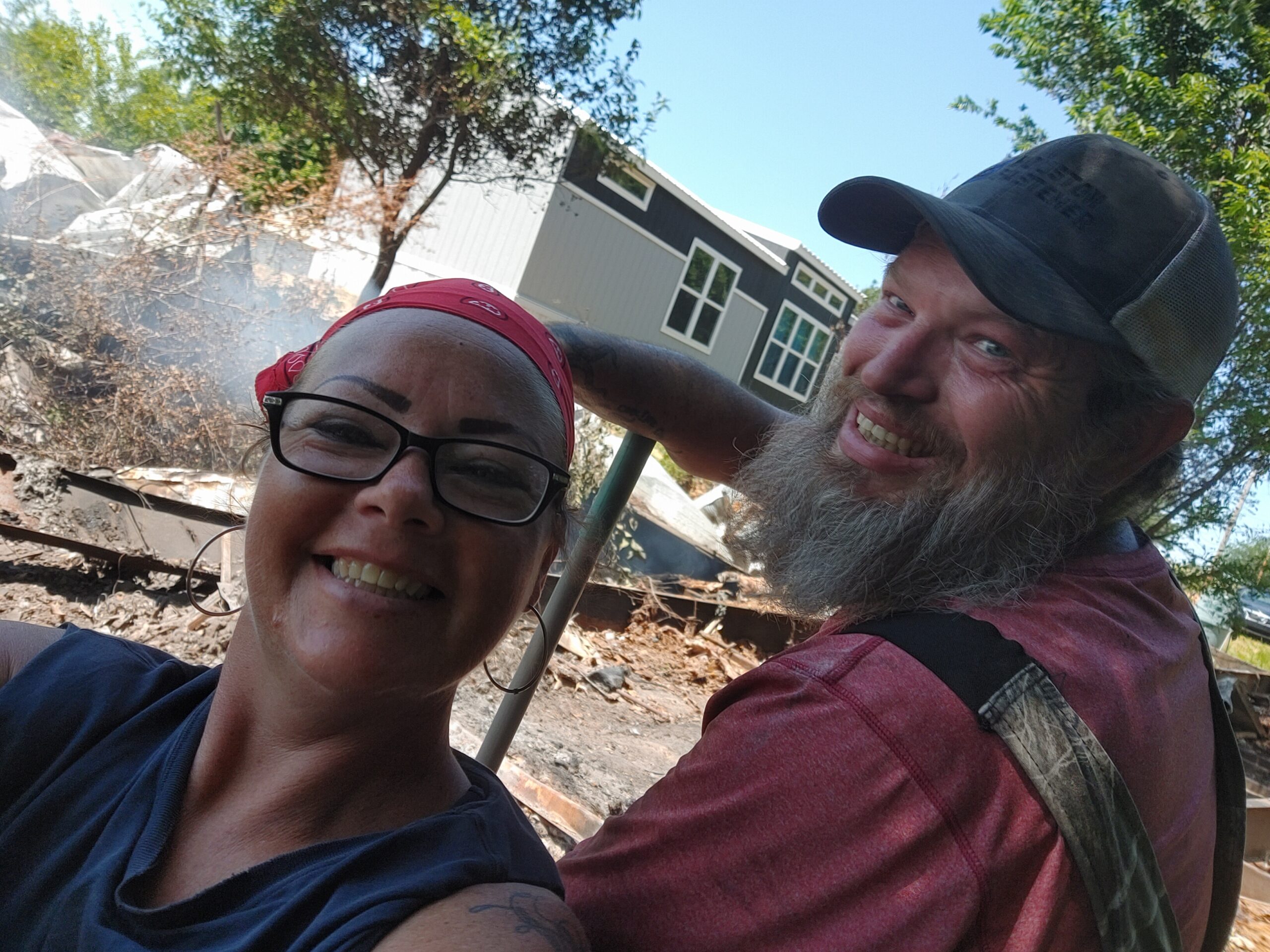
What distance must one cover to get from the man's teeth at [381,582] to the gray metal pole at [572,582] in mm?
660

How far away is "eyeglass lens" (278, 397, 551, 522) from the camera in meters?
1.50

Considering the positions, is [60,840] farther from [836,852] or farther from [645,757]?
[645,757]

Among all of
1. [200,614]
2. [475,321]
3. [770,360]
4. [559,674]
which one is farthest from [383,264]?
[770,360]

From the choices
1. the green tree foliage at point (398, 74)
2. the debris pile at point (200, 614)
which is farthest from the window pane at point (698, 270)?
the debris pile at point (200, 614)

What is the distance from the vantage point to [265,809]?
60.2 inches

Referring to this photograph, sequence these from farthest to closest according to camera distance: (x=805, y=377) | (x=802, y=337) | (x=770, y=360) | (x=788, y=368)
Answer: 1. (x=788, y=368)
2. (x=802, y=337)
3. (x=805, y=377)
4. (x=770, y=360)

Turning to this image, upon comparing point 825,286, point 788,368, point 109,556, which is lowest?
point 109,556

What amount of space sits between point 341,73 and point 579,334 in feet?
31.2

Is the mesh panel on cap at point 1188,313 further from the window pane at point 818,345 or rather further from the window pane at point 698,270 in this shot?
the window pane at point 818,345

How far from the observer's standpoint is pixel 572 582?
2.29m

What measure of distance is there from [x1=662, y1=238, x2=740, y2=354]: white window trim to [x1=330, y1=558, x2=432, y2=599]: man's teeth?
19.0m

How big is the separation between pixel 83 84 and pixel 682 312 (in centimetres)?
1904

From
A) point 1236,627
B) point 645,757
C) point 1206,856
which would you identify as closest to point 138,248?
point 645,757

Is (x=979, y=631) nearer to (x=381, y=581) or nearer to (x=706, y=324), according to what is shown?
(x=381, y=581)
